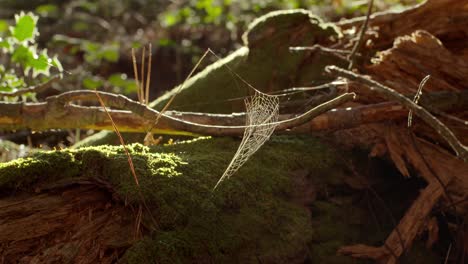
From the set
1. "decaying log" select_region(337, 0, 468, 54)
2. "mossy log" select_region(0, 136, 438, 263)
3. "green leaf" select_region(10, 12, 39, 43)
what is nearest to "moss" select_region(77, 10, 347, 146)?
"decaying log" select_region(337, 0, 468, 54)

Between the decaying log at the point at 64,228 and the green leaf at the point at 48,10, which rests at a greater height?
the decaying log at the point at 64,228

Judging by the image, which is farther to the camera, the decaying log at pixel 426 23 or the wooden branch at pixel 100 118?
the decaying log at pixel 426 23

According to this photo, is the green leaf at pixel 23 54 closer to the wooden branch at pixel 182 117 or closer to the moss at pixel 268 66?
the wooden branch at pixel 182 117

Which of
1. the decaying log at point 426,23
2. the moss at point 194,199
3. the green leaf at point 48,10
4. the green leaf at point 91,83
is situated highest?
the decaying log at point 426,23

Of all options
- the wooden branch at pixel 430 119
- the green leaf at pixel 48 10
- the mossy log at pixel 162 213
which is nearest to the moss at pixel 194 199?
the mossy log at pixel 162 213

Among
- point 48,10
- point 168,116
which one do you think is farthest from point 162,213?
point 48,10

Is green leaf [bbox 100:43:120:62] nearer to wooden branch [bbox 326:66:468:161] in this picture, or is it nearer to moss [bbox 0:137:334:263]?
moss [bbox 0:137:334:263]

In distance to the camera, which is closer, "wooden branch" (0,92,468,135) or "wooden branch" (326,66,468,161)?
"wooden branch" (326,66,468,161)

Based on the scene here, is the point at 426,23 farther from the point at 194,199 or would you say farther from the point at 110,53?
the point at 110,53

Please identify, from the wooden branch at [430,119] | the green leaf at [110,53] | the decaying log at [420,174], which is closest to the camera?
the wooden branch at [430,119]
